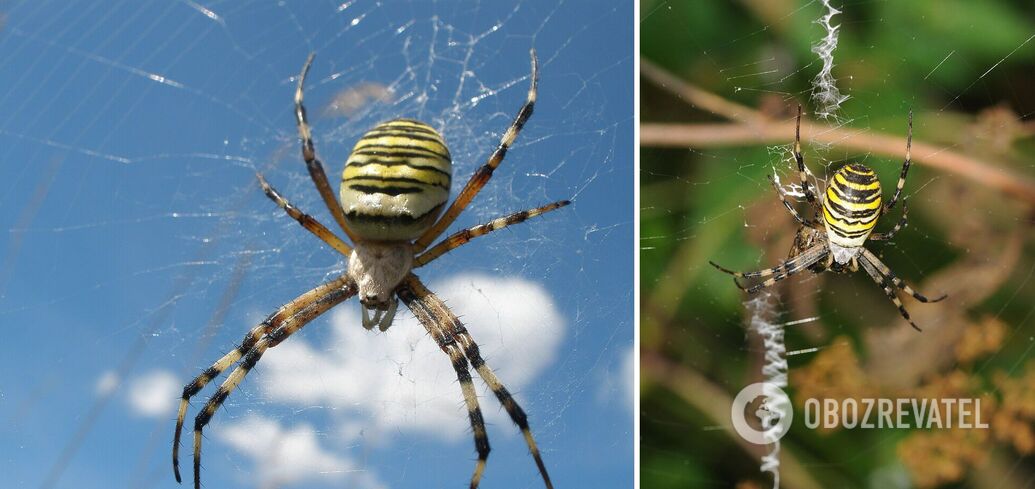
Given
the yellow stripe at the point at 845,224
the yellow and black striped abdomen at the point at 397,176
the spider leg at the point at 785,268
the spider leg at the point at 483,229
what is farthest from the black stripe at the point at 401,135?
the yellow stripe at the point at 845,224

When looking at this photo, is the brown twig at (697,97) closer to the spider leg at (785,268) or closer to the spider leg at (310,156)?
the spider leg at (785,268)

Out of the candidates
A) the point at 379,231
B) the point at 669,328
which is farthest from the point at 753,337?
the point at 379,231

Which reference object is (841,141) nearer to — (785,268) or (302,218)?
(785,268)

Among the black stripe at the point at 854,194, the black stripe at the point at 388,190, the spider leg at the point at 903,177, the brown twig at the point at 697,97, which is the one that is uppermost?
the brown twig at the point at 697,97

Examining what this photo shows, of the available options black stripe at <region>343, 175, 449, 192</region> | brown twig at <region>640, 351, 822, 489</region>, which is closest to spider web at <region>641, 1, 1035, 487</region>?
brown twig at <region>640, 351, 822, 489</region>

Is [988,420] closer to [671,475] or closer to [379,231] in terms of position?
[671,475]

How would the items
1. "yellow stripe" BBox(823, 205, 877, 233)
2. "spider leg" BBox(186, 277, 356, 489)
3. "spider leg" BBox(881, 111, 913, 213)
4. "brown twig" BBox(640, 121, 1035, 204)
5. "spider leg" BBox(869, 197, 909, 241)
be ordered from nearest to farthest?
"brown twig" BBox(640, 121, 1035, 204)
"spider leg" BBox(881, 111, 913, 213)
"spider leg" BBox(869, 197, 909, 241)
"yellow stripe" BBox(823, 205, 877, 233)
"spider leg" BBox(186, 277, 356, 489)

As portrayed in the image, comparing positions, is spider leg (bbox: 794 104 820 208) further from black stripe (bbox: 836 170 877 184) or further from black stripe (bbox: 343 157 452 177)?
black stripe (bbox: 343 157 452 177)
